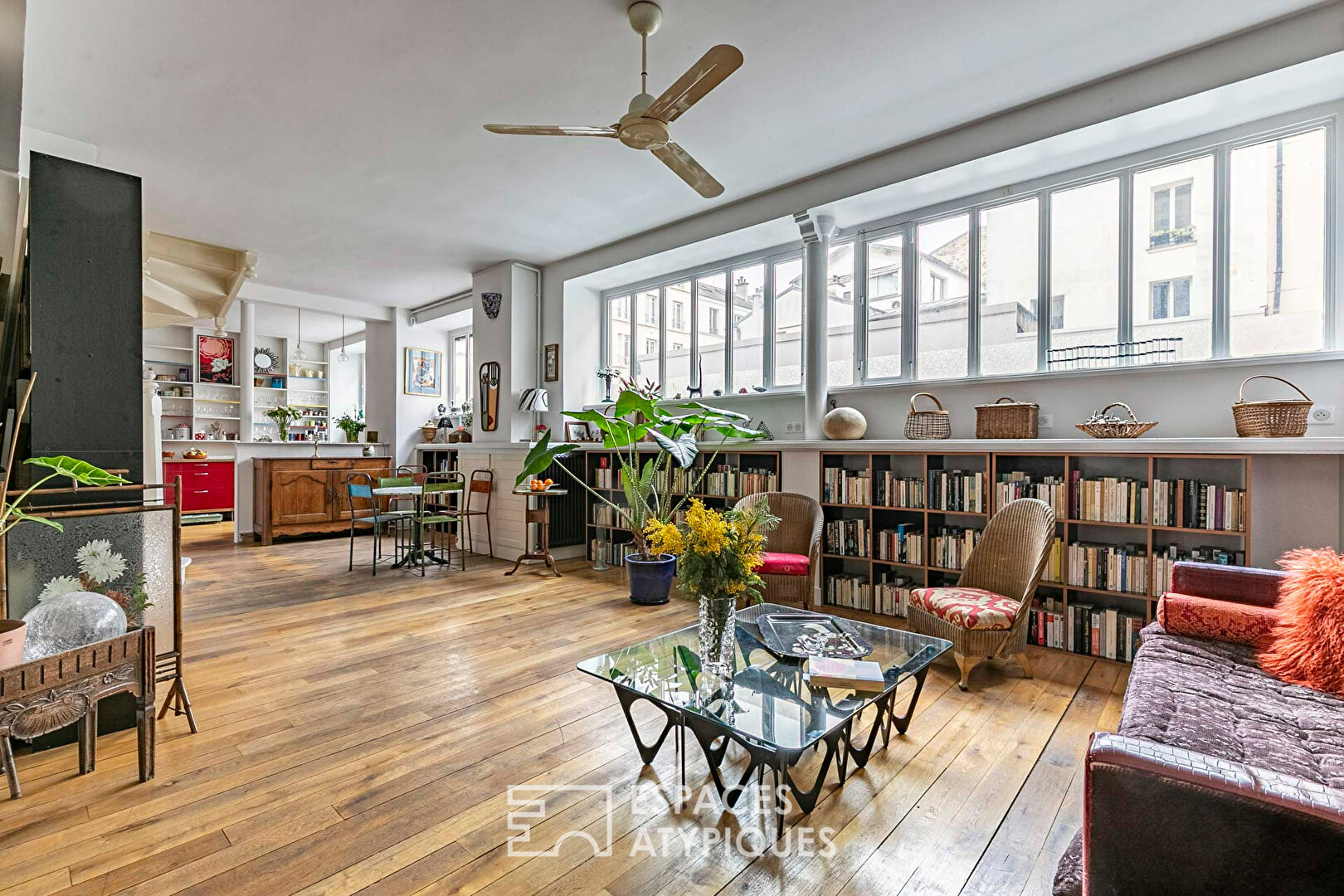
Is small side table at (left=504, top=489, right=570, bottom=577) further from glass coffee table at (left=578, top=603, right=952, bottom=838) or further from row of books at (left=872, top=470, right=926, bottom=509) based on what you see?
glass coffee table at (left=578, top=603, right=952, bottom=838)

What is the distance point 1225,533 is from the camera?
304 cm

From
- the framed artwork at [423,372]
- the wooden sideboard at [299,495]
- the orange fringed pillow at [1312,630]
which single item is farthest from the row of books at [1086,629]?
the framed artwork at [423,372]

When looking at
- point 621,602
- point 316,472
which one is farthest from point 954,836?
point 316,472

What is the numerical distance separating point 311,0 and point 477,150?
1.44 metres

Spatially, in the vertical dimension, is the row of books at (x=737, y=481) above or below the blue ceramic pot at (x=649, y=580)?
above

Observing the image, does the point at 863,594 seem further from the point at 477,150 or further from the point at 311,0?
the point at 311,0

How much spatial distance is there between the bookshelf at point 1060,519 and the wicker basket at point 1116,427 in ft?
0.51

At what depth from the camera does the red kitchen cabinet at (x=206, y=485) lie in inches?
384

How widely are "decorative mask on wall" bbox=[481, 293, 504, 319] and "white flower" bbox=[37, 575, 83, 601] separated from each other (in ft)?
15.7

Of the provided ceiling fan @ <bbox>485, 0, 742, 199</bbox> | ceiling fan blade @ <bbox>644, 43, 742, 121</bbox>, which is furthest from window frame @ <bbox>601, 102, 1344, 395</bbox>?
ceiling fan blade @ <bbox>644, 43, 742, 121</bbox>

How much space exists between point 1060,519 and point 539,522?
4080 mm

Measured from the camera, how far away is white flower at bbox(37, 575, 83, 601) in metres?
2.31

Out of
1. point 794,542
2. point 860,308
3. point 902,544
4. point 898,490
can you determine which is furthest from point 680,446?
point 860,308

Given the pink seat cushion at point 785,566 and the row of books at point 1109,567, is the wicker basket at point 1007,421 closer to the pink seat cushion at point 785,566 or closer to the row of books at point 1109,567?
the row of books at point 1109,567
